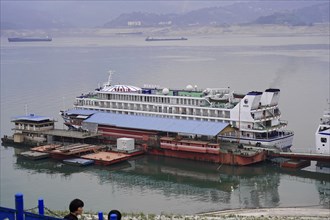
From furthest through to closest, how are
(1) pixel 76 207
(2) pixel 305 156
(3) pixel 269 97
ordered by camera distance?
(3) pixel 269 97 < (2) pixel 305 156 < (1) pixel 76 207

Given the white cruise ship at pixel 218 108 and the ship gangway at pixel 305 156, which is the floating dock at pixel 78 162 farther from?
the ship gangway at pixel 305 156

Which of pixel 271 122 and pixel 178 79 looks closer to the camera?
pixel 271 122

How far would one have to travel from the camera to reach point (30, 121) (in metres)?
36.6

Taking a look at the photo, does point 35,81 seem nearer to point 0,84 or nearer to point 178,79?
point 0,84

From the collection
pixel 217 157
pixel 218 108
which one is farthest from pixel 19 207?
pixel 218 108

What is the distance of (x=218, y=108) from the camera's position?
3241 centimetres

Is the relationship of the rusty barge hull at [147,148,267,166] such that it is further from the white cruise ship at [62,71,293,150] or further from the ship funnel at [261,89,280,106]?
the ship funnel at [261,89,280,106]

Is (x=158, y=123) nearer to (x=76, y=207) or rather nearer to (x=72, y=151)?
(x=72, y=151)

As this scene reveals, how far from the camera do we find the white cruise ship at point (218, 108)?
31.5 meters

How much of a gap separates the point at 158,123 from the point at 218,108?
12.1 feet

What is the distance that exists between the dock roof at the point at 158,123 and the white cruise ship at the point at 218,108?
2.13ft

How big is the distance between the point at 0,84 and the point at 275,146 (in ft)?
151

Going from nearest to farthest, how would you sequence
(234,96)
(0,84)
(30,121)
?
(234,96)
(30,121)
(0,84)

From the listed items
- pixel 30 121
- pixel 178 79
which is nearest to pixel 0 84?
pixel 178 79
